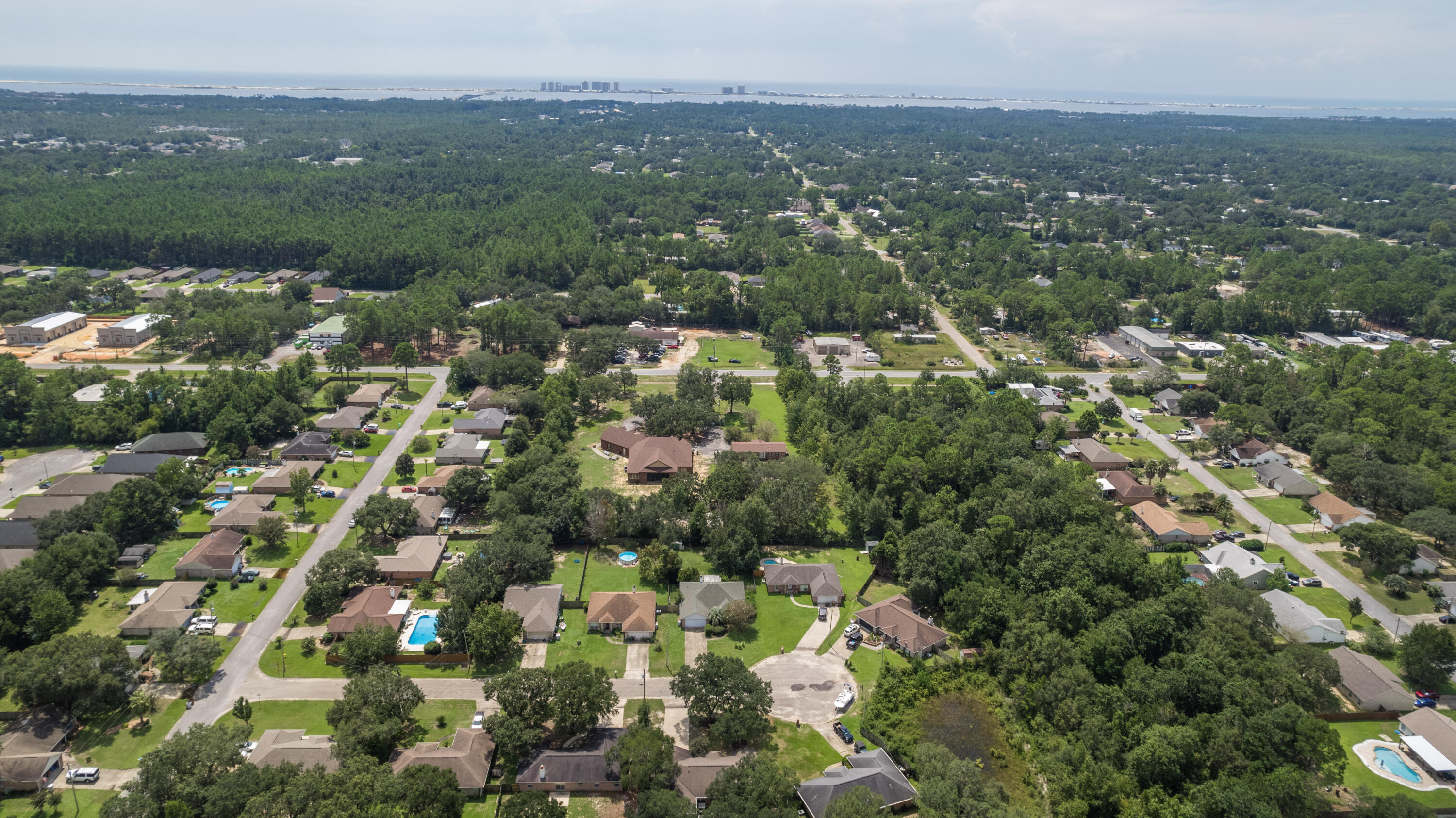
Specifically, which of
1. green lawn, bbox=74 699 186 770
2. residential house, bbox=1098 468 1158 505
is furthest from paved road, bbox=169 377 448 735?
residential house, bbox=1098 468 1158 505

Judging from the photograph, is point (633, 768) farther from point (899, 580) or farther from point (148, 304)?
A: point (148, 304)

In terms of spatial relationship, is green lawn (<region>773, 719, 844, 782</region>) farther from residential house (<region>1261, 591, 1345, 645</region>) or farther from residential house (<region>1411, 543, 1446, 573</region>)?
residential house (<region>1411, 543, 1446, 573</region>)

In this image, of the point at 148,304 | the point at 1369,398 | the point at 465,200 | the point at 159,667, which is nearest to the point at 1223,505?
the point at 1369,398

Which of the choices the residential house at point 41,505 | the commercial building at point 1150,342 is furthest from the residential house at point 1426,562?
the residential house at point 41,505

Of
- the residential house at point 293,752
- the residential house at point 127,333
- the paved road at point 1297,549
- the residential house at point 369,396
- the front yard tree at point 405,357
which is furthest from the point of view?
the residential house at point 127,333

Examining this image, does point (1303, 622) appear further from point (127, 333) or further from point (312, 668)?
point (127, 333)

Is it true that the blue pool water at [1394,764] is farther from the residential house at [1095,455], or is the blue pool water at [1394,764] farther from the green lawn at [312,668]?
the green lawn at [312,668]
